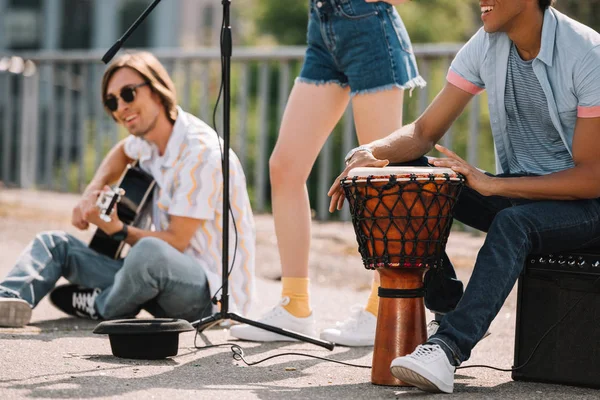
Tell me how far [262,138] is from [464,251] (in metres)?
2.28

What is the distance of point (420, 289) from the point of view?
3.33m

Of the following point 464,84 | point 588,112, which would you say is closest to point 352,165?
point 464,84

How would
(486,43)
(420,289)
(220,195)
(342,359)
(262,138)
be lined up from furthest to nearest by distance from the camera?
(262,138), (220,195), (342,359), (486,43), (420,289)

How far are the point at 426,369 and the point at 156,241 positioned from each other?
1604mm

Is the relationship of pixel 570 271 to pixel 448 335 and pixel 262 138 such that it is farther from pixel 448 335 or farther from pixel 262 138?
pixel 262 138

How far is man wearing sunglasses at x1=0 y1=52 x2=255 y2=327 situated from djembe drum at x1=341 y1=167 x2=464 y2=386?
1248 millimetres

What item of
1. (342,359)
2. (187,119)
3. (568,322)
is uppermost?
(187,119)

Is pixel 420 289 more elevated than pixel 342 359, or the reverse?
pixel 420 289

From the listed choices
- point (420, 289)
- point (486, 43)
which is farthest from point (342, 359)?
point (486, 43)

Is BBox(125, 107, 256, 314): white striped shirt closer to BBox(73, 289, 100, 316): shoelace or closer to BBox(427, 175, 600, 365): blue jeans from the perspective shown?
BBox(73, 289, 100, 316): shoelace

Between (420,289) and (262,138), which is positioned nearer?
(420,289)

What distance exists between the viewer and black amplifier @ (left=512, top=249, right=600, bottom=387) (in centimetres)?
332

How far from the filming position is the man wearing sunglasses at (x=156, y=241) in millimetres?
4332

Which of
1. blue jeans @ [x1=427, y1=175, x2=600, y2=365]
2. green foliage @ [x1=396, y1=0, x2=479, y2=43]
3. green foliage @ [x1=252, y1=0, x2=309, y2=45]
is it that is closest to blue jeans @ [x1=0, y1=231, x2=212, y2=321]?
blue jeans @ [x1=427, y1=175, x2=600, y2=365]
